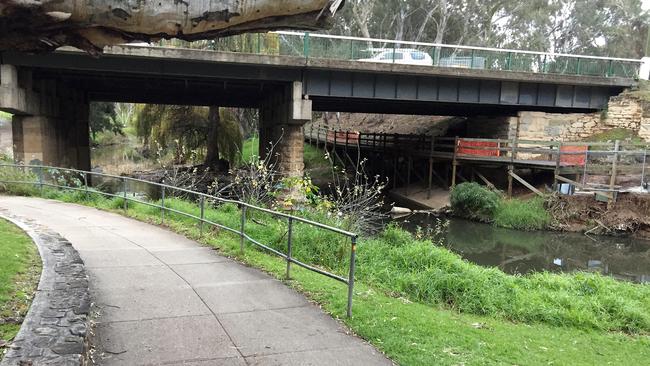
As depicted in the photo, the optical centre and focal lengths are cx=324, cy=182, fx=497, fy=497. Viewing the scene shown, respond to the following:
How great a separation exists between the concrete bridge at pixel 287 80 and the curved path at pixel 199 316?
43.3 ft

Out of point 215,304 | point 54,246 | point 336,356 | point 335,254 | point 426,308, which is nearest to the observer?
point 336,356

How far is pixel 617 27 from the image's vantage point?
190ft

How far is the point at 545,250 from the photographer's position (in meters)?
16.8

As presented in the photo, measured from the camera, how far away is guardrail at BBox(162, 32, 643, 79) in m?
20.8

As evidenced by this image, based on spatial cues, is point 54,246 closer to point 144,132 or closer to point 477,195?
point 477,195

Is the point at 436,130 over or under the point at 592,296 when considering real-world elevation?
over

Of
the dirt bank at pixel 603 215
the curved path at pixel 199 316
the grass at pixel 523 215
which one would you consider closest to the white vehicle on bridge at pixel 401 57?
the grass at pixel 523 215

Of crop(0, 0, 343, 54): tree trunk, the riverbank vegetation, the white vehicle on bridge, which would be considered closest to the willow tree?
the white vehicle on bridge

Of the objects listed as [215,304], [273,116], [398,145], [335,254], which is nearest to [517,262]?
[335,254]

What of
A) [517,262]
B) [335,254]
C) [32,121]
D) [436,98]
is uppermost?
[436,98]

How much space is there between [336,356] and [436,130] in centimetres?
3280

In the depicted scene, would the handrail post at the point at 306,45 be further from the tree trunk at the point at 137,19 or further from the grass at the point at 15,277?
the tree trunk at the point at 137,19

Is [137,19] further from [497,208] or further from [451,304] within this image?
[497,208]

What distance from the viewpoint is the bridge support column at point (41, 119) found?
750 inches
